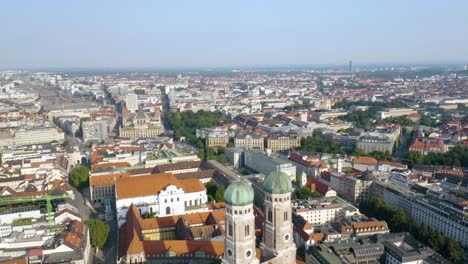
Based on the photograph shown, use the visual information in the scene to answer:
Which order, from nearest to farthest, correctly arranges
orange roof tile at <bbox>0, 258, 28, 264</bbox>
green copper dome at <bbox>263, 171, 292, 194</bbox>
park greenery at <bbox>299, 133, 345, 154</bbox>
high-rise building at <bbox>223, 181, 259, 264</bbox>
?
high-rise building at <bbox>223, 181, 259, 264</bbox> → green copper dome at <bbox>263, 171, 292, 194</bbox> → orange roof tile at <bbox>0, 258, 28, 264</bbox> → park greenery at <bbox>299, 133, 345, 154</bbox>

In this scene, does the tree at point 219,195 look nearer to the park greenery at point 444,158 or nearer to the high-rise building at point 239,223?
the high-rise building at point 239,223

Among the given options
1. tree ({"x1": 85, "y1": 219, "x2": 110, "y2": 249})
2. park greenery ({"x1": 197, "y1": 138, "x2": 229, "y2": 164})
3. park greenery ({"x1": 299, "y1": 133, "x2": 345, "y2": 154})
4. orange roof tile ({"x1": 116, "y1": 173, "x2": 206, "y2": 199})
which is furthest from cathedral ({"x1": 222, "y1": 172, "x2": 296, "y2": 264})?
park greenery ({"x1": 299, "y1": 133, "x2": 345, "y2": 154})

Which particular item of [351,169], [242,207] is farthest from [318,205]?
[242,207]

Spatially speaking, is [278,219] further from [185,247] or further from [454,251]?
[454,251]

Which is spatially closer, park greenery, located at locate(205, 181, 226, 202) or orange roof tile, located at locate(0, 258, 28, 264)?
orange roof tile, located at locate(0, 258, 28, 264)

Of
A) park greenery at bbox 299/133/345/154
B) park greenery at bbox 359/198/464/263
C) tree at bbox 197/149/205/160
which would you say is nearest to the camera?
park greenery at bbox 359/198/464/263

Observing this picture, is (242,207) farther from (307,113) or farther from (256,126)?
(307,113)

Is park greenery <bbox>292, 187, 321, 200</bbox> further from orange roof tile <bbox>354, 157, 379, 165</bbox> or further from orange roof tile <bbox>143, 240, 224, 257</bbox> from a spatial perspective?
orange roof tile <bbox>143, 240, 224, 257</bbox>
